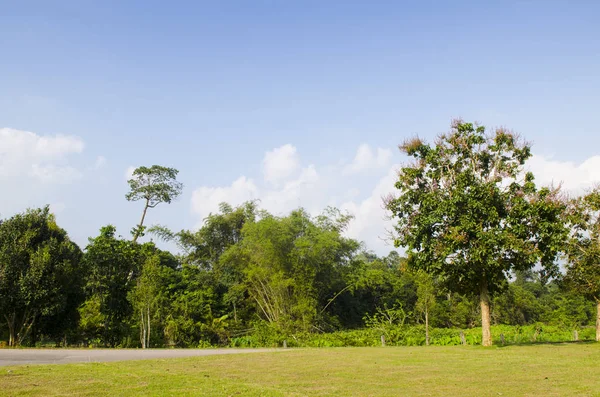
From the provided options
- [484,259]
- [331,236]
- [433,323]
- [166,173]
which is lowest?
[433,323]

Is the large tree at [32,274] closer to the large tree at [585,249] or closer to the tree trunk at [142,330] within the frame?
the tree trunk at [142,330]

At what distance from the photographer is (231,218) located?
39.6m

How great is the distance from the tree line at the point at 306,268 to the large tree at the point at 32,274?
62mm

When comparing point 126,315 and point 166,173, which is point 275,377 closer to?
point 126,315

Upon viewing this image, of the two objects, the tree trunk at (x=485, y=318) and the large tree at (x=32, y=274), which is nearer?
the tree trunk at (x=485, y=318)

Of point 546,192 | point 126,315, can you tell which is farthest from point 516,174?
point 126,315

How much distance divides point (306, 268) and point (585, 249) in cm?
1559

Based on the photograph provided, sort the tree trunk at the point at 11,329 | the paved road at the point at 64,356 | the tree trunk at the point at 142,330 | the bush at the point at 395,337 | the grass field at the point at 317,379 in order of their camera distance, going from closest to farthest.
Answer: the grass field at the point at 317,379 → the paved road at the point at 64,356 → the tree trunk at the point at 11,329 → the bush at the point at 395,337 → the tree trunk at the point at 142,330

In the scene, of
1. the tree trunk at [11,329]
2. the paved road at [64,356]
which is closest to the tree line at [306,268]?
the tree trunk at [11,329]

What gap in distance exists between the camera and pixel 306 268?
3019cm

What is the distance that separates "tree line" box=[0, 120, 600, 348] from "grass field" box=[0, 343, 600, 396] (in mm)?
6382

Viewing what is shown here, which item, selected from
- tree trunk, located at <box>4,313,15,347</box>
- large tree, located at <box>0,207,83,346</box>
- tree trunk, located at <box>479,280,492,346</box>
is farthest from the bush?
tree trunk, located at <box>4,313,15,347</box>

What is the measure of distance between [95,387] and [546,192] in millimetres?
17129

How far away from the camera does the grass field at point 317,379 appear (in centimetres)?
780
